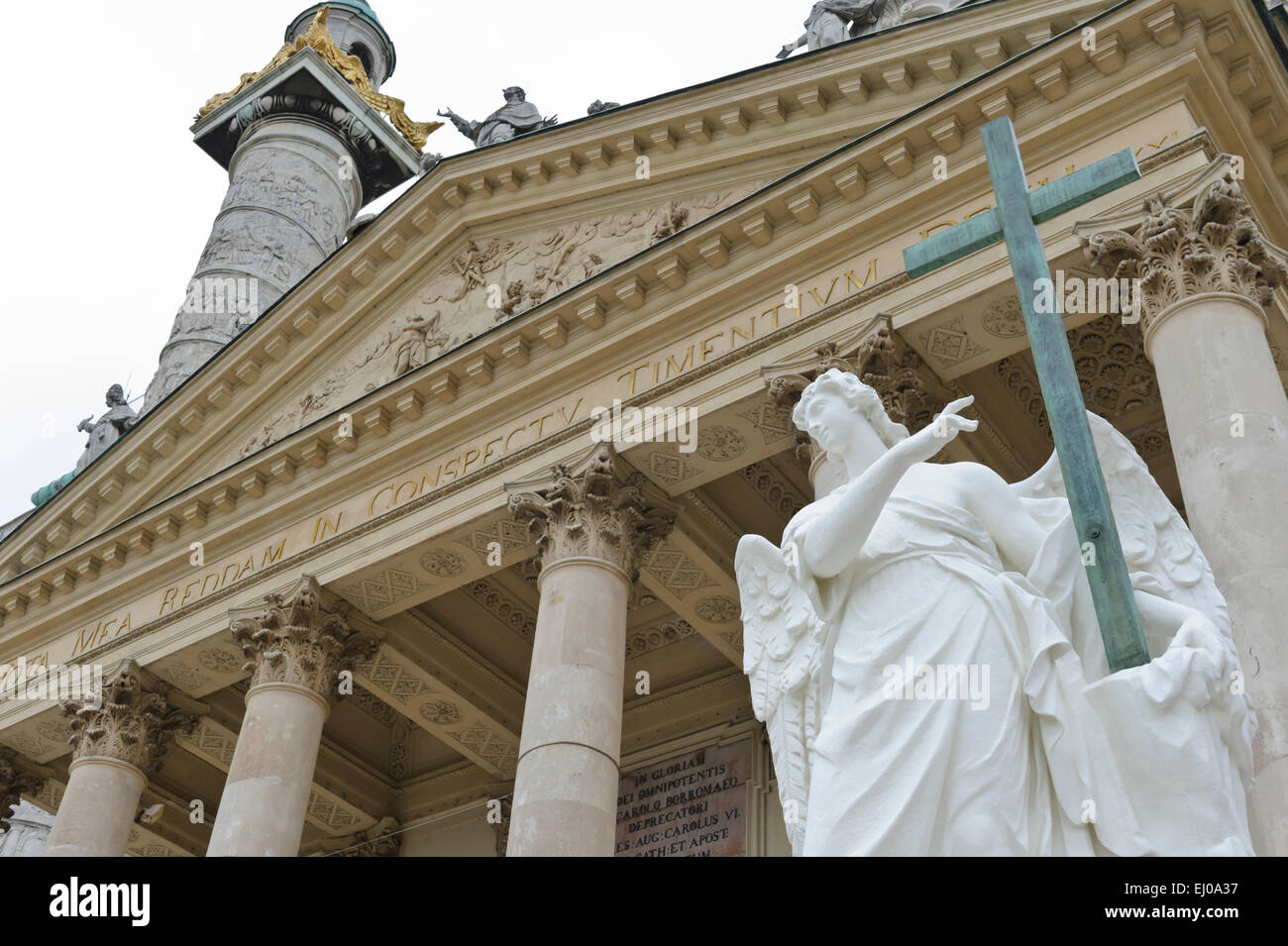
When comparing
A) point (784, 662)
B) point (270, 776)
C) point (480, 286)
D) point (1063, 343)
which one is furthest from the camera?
point (480, 286)

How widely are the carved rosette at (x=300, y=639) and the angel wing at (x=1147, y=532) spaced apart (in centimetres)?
1142

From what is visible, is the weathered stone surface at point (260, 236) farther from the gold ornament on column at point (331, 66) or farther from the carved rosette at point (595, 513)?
the carved rosette at point (595, 513)

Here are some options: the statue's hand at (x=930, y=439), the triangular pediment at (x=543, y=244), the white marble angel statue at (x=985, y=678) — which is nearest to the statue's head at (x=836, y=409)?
the white marble angel statue at (x=985, y=678)

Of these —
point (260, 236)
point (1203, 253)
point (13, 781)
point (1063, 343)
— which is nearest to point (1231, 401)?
point (1203, 253)

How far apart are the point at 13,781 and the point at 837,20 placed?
1366cm

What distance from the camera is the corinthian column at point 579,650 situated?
11.5 meters

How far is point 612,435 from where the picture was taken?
13602 millimetres

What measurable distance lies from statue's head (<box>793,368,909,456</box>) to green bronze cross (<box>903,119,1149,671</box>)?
428 millimetres

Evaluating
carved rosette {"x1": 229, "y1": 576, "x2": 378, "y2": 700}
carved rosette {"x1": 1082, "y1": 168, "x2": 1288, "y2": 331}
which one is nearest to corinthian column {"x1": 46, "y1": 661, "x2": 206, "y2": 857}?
carved rosette {"x1": 229, "y1": 576, "x2": 378, "y2": 700}

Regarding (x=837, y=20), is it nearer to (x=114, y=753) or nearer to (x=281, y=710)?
(x=281, y=710)

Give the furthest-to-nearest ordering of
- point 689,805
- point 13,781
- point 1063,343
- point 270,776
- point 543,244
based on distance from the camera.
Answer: point 13,781 < point 543,244 < point 689,805 < point 270,776 < point 1063,343
